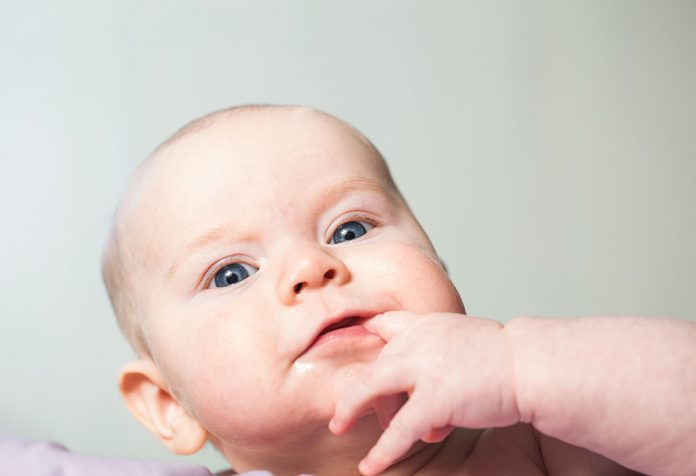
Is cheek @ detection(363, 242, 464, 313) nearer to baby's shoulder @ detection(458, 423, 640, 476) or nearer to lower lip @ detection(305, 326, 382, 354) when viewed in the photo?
lower lip @ detection(305, 326, 382, 354)

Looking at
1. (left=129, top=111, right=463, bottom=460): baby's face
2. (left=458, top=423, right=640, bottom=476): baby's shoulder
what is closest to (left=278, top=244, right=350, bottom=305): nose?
(left=129, top=111, right=463, bottom=460): baby's face

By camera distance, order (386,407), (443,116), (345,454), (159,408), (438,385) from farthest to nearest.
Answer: (443,116)
(159,408)
(345,454)
(386,407)
(438,385)

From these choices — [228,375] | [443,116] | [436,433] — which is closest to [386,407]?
[436,433]

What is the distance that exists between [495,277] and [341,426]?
1.29m

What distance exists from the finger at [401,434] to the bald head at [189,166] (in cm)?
37

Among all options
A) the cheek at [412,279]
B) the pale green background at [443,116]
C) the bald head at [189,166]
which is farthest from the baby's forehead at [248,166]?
the pale green background at [443,116]

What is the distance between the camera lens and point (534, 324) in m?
0.80

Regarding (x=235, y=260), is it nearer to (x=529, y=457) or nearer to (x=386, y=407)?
(x=386, y=407)

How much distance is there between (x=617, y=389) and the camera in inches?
30.0

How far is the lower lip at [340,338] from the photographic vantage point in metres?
0.88

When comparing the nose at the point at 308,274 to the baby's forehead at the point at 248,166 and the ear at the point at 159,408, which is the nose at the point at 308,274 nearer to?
the baby's forehead at the point at 248,166

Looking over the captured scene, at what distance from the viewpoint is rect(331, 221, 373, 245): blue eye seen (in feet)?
3.36

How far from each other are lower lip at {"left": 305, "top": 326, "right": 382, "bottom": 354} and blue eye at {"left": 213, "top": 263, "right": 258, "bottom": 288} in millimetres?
161

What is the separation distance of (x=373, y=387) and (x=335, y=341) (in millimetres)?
107
